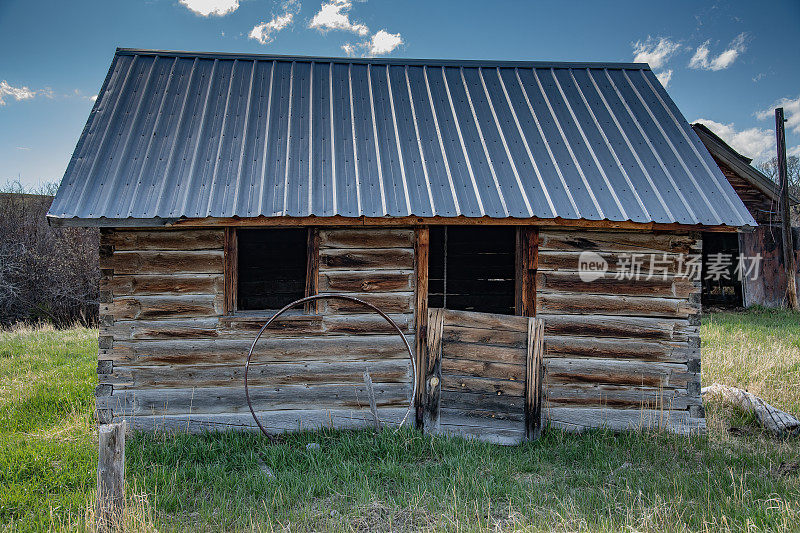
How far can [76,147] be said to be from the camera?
19.2 feet

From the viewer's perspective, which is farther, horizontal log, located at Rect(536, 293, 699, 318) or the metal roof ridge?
the metal roof ridge

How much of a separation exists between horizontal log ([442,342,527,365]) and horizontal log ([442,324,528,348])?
0.16ft

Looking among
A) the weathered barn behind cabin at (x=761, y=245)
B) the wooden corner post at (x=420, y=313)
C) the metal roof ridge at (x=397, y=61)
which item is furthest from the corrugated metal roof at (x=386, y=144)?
the weathered barn behind cabin at (x=761, y=245)

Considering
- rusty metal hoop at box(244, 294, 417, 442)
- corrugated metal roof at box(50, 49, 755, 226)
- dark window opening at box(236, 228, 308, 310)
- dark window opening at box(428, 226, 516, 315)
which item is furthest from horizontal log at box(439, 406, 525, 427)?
dark window opening at box(236, 228, 308, 310)

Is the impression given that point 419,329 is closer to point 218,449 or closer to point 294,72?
point 218,449

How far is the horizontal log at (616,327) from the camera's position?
5.85m

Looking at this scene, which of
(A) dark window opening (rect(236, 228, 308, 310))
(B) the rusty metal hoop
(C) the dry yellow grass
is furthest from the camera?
(A) dark window opening (rect(236, 228, 308, 310))

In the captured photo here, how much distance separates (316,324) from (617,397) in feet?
12.3

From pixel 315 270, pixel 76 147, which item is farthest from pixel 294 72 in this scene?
pixel 315 270

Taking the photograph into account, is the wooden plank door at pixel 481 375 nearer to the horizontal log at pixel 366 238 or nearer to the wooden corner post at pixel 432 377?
the wooden corner post at pixel 432 377

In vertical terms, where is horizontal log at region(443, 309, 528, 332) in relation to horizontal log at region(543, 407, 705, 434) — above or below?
above

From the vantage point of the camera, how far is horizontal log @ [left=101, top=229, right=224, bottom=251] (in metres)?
5.48

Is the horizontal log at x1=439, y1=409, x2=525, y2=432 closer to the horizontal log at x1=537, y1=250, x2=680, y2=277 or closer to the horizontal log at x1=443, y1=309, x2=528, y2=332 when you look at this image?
the horizontal log at x1=443, y1=309, x2=528, y2=332

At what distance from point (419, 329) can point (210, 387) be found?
252cm
